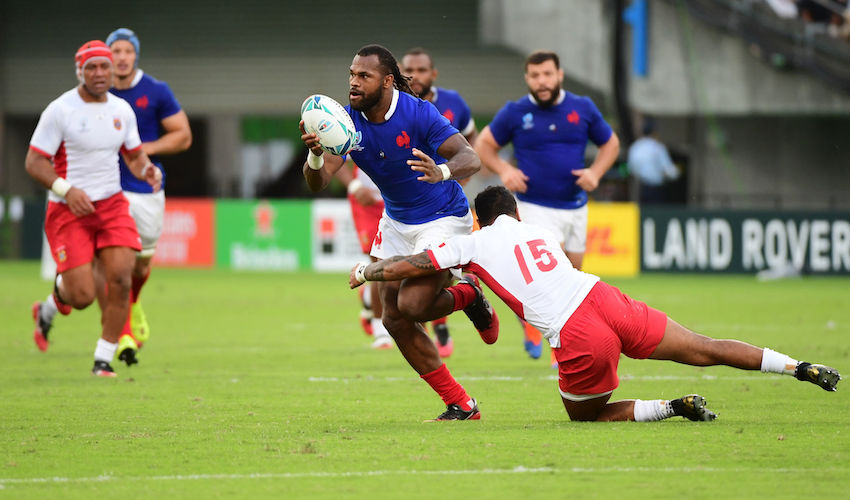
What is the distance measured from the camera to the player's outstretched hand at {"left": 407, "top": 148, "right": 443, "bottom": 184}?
23.8ft

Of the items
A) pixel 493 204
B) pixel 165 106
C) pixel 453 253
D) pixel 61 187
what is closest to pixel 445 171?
pixel 493 204

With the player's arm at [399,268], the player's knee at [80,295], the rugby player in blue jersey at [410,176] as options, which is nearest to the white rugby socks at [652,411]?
the rugby player in blue jersey at [410,176]

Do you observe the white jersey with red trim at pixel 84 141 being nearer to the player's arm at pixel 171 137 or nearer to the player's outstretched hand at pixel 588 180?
the player's arm at pixel 171 137

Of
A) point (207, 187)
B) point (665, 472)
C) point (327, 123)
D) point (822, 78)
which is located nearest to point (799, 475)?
point (665, 472)

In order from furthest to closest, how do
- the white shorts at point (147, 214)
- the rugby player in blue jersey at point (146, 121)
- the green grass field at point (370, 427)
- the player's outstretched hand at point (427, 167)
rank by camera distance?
the white shorts at point (147, 214) → the rugby player in blue jersey at point (146, 121) → the player's outstretched hand at point (427, 167) → the green grass field at point (370, 427)

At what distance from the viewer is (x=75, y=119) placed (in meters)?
10.3

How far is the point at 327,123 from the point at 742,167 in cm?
2285

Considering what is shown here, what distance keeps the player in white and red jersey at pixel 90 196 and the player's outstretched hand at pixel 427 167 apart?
3.74m

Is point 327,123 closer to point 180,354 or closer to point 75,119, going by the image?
point 75,119

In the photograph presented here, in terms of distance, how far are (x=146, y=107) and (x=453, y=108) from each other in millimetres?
2659

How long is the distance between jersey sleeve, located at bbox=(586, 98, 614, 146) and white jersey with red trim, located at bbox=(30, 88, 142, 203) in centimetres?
388

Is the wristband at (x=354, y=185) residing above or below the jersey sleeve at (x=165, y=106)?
below

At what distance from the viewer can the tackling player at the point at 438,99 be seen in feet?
38.7

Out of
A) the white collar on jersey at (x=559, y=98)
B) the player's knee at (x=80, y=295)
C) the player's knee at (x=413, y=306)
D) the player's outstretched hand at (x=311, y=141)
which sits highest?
the white collar on jersey at (x=559, y=98)
